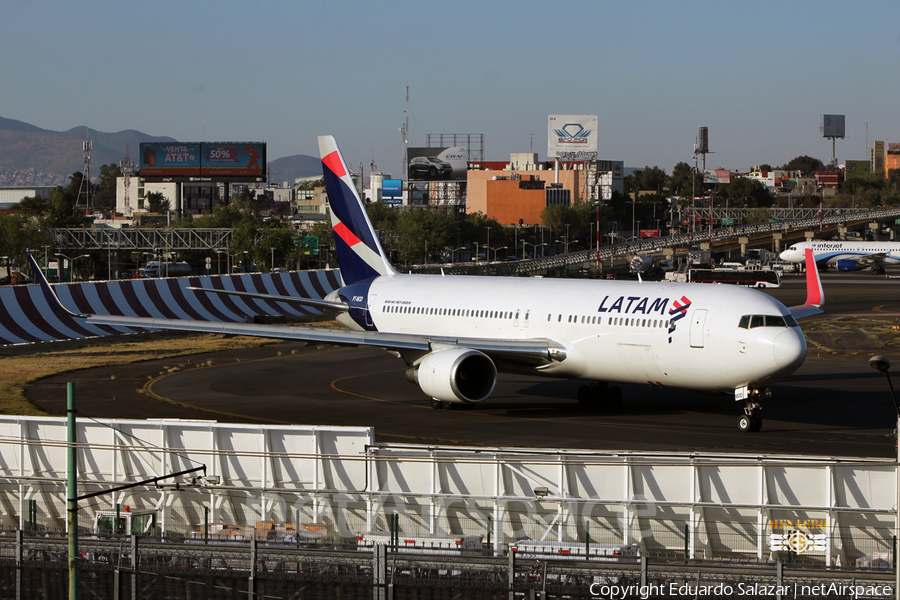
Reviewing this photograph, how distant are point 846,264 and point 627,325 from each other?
106366 mm

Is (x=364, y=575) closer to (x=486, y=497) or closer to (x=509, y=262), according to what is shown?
(x=486, y=497)

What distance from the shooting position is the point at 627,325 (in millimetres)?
31172

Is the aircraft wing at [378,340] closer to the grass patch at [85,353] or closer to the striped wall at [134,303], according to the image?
the grass patch at [85,353]

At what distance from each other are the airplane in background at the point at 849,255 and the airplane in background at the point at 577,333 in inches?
3745

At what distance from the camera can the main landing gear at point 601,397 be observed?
34781 millimetres

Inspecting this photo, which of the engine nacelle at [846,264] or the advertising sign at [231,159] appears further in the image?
the advertising sign at [231,159]

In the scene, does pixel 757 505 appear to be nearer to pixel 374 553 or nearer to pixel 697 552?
pixel 697 552

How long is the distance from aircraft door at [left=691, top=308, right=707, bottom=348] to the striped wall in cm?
3617

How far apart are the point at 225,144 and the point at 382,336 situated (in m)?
129

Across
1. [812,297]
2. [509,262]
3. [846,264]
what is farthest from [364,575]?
[846,264]

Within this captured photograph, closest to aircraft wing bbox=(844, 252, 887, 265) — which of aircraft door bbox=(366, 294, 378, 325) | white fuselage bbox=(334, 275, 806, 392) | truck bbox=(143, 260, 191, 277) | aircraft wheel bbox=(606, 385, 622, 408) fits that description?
truck bbox=(143, 260, 191, 277)

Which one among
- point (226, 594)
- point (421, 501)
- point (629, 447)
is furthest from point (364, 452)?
point (629, 447)

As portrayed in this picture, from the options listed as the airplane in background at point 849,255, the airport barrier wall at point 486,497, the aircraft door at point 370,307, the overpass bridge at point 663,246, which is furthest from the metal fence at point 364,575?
the airplane in background at point 849,255

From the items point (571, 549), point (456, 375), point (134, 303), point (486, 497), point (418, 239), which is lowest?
point (571, 549)
